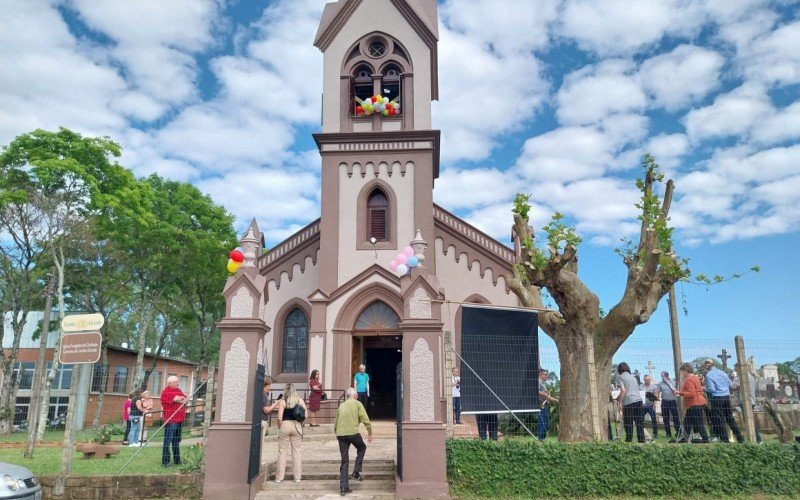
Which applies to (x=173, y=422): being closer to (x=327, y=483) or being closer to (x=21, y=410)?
(x=327, y=483)

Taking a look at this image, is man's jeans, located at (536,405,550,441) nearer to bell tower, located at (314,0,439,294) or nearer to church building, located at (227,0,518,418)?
church building, located at (227,0,518,418)

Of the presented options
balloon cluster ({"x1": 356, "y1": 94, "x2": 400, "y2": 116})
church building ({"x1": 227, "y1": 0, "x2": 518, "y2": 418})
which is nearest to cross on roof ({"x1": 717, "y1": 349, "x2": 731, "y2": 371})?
church building ({"x1": 227, "y1": 0, "x2": 518, "y2": 418})

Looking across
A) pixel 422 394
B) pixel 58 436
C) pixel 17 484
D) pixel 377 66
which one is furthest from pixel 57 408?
pixel 422 394

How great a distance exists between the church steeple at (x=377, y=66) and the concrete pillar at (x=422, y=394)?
10.7 metres

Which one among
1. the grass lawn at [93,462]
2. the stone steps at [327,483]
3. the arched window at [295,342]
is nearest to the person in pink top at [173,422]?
the grass lawn at [93,462]

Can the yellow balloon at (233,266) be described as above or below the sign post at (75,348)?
above

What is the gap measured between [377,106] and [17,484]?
1482cm

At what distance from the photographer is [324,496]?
9125mm

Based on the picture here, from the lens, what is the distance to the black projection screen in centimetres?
1065

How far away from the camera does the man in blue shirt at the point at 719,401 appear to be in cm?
1059

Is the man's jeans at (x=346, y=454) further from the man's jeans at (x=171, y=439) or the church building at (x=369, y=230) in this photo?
the church building at (x=369, y=230)

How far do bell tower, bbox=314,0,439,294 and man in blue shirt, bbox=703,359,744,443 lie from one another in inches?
390

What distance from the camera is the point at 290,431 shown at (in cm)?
953

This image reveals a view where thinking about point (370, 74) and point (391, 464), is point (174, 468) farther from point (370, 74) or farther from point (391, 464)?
point (370, 74)
